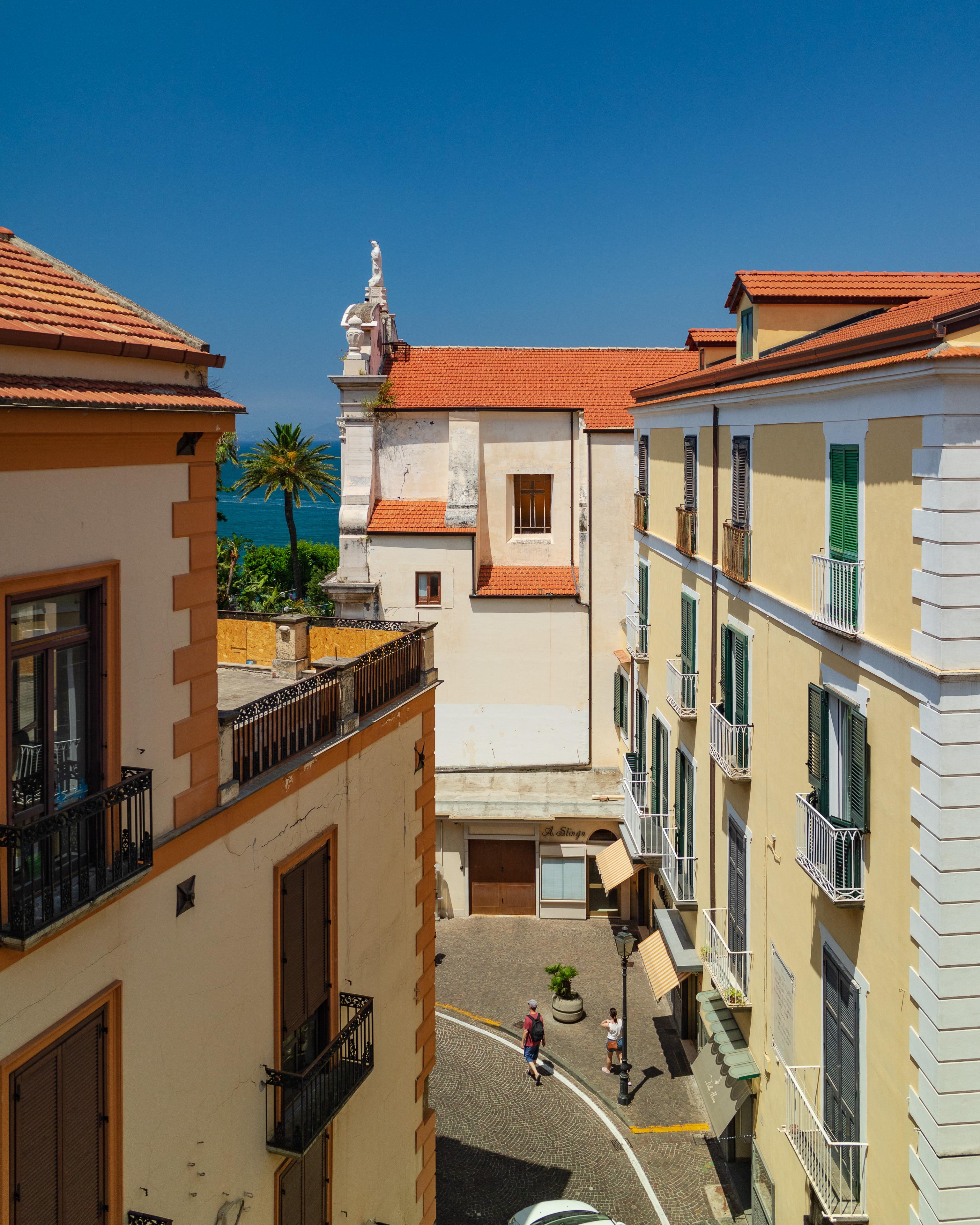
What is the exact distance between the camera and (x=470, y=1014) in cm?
2536

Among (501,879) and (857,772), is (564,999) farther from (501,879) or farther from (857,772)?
(857,772)

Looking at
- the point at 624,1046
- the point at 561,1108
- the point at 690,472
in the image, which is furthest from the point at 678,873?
the point at 690,472

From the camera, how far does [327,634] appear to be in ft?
51.0

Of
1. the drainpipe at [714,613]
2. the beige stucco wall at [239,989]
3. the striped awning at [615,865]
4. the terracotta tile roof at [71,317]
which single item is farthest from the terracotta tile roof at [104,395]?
the striped awning at [615,865]

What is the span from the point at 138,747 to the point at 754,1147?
13.3 meters

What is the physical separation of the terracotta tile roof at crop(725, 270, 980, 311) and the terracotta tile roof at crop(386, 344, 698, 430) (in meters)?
12.7

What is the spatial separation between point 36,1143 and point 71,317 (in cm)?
600

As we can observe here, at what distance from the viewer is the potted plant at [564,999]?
2517 cm

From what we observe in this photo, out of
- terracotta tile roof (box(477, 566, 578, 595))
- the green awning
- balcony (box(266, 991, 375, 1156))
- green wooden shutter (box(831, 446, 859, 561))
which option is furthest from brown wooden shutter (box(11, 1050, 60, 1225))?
terracotta tile roof (box(477, 566, 578, 595))

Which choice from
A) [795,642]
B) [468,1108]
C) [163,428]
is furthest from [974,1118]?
→ [468,1108]

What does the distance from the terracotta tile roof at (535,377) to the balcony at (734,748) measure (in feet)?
51.2

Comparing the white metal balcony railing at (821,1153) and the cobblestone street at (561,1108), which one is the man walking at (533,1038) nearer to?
the cobblestone street at (561,1108)

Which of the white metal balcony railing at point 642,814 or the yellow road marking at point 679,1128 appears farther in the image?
the white metal balcony railing at point 642,814

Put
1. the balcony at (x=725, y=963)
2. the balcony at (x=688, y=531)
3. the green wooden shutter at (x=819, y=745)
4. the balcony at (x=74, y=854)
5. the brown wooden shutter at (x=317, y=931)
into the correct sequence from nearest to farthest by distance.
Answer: the balcony at (x=74, y=854), the brown wooden shutter at (x=317, y=931), the green wooden shutter at (x=819, y=745), the balcony at (x=725, y=963), the balcony at (x=688, y=531)
